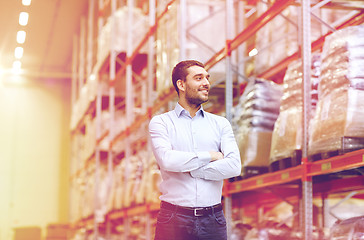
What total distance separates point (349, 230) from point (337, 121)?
0.77 meters

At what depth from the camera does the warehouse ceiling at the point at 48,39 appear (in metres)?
14.8

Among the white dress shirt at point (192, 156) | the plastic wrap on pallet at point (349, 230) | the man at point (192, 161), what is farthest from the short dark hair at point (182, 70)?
the plastic wrap on pallet at point (349, 230)

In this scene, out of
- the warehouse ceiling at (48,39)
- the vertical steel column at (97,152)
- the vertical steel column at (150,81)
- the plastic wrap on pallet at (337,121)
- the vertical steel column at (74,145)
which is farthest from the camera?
the vertical steel column at (74,145)

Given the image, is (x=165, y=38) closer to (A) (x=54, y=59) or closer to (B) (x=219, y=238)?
(B) (x=219, y=238)

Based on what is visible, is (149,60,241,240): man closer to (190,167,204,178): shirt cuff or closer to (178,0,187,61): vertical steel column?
(190,167,204,178): shirt cuff

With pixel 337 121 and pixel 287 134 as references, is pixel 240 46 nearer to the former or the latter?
pixel 287 134

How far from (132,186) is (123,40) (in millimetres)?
2814

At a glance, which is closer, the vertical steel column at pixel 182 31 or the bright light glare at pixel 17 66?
the vertical steel column at pixel 182 31

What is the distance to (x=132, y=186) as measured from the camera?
9984 mm

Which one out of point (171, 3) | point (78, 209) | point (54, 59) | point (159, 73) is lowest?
point (78, 209)

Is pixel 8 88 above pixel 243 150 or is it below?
above

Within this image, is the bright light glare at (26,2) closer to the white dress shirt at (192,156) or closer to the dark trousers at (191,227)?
the white dress shirt at (192,156)

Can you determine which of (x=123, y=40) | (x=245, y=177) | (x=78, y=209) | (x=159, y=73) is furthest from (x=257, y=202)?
(x=78, y=209)

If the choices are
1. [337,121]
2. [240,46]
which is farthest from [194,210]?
[240,46]
